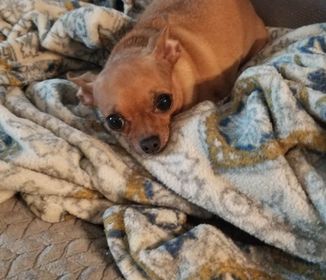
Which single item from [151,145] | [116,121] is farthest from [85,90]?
[151,145]

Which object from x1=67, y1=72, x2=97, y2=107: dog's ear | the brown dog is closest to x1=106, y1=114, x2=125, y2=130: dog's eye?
the brown dog

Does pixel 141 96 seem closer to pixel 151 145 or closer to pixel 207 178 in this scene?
pixel 151 145

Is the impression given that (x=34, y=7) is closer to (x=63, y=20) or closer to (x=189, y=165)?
(x=63, y=20)

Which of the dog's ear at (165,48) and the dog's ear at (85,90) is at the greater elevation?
the dog's ear at (165,48)

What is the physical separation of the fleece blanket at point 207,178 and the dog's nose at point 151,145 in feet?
0.06

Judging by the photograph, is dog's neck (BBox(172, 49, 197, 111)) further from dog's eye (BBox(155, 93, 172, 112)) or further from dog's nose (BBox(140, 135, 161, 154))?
dog's nose (BBox(140, 135, 161, 154))

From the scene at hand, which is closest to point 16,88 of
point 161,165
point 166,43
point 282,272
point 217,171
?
point 166,43

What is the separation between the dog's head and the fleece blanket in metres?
0.04

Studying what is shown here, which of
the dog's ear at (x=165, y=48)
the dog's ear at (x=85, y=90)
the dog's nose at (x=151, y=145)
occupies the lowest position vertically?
the dog's ear at (x=85, y=90)

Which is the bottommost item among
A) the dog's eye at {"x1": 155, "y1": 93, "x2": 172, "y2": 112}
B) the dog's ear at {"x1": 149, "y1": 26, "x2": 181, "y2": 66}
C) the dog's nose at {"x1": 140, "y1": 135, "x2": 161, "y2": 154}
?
the dog's nose at {"x1": 140, "y1": 135, "x2": 161, "y2": 154}

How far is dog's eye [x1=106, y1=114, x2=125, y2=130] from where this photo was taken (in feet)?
4.12

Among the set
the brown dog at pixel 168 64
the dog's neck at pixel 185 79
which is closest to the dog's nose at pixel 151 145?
the brown dog at pixel 168 64

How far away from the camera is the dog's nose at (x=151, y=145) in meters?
→ 1.17

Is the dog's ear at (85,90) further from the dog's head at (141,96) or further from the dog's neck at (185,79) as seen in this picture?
the dog's neck at (185,79)
